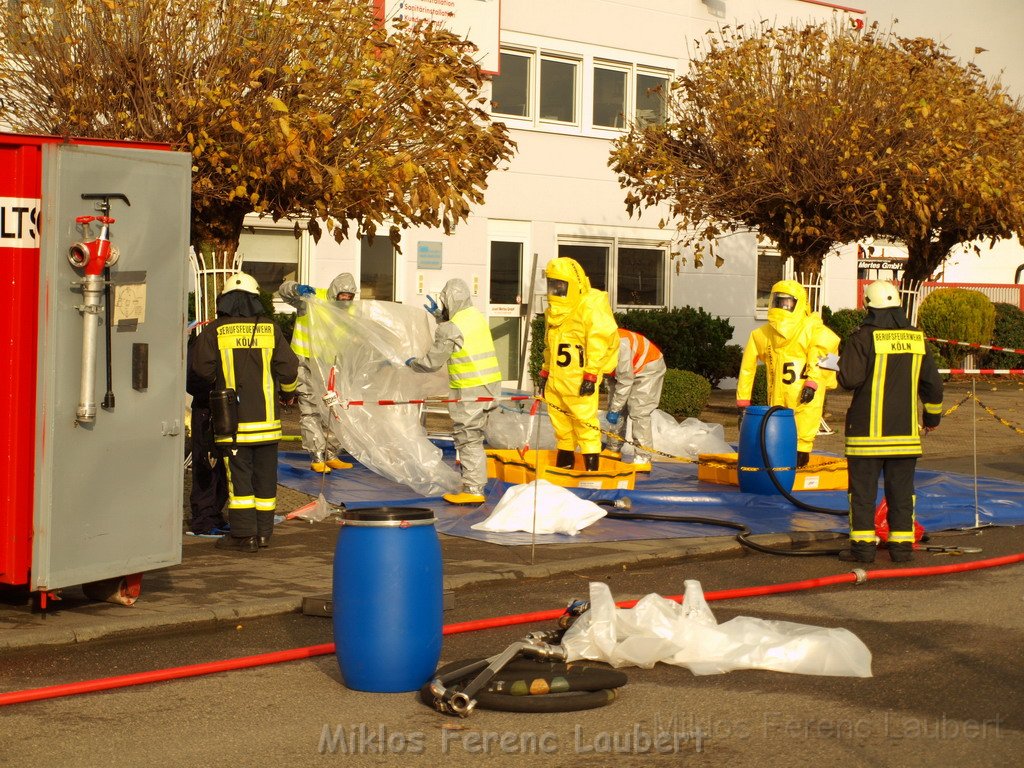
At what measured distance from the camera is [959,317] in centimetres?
2845

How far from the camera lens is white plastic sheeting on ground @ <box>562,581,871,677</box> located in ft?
21.6

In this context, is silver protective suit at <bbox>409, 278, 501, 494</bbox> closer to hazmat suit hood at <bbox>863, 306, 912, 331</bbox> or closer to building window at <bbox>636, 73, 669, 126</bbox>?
hazmat suit hood at <bbox>863, 306, 912, 331</bbox>

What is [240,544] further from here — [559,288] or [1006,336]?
[1006,336]

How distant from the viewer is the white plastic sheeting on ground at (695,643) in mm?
6574

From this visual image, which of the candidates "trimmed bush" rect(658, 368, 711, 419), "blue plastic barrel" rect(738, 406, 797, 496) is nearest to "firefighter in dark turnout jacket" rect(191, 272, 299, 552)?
"blue plastic barrel" rect(738, 406, 797, 496)

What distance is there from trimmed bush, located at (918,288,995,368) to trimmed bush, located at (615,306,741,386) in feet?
25.9

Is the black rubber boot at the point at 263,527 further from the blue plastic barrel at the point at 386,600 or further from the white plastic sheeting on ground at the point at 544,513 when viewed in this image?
the blue plastic barrel at the point at 386,600

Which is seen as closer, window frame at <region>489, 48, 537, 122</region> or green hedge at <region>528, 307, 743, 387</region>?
green hedge at <region>528, 307, 743, 387</region>

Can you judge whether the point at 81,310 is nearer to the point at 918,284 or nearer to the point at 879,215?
the point at 879,215

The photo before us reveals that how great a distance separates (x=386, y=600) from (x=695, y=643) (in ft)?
4.91

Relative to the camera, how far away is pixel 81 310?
7.41 meters

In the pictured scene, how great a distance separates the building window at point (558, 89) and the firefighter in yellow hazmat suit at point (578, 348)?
10016mm

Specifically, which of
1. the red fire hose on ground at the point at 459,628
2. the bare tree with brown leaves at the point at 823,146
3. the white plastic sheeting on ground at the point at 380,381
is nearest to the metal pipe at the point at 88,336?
the red fire hose on ground at the point at 459,628

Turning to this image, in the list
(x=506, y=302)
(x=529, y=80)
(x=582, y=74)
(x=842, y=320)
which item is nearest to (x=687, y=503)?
(x=506, y=302)
